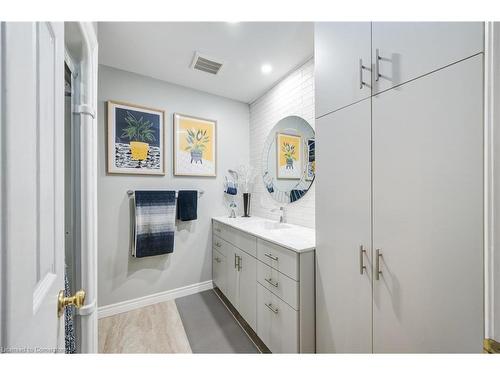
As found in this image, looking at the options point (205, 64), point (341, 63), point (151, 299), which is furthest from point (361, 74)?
point (151, 299)

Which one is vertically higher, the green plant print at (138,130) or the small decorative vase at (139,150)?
the green plant print at (138,130)

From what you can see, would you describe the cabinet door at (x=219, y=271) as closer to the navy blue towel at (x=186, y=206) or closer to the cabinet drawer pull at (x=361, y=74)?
the navy blue towel at (x=186, y=206)

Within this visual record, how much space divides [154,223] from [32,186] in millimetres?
1862

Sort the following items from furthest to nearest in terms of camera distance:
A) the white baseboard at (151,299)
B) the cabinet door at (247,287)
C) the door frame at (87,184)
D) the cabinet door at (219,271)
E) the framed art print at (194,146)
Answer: the framed art print at (194,146) → the cabinet door at (219,271) → the white baseboard at (151,299) → the cabinet door at (247,287) → the door frame at (87,184)

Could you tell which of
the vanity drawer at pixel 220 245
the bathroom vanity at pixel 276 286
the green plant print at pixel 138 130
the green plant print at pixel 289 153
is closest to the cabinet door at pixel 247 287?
the bathroom vanity at pixel 276 286

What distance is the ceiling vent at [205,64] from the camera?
6.14 ft

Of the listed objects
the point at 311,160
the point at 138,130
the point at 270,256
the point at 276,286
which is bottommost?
the point at 276,286

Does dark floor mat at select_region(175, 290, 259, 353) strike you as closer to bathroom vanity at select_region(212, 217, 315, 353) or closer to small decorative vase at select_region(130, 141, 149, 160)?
bathroom vanity at select_region(212, 217, 315, 353)

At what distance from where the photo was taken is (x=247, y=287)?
5.79ft

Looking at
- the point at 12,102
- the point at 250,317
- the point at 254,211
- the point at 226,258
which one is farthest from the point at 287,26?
the point at 250,317

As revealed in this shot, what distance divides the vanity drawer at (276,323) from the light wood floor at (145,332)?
624 millimetres

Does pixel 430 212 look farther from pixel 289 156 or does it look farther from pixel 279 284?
pixel 289 156

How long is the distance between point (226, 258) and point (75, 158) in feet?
5.20

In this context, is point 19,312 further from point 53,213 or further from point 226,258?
point 226,258
